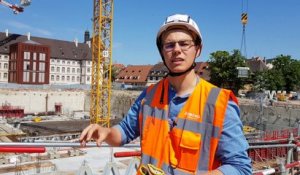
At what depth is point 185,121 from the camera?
5.82 feet

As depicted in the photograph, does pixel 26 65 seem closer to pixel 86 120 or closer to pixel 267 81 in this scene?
pixel 86 120

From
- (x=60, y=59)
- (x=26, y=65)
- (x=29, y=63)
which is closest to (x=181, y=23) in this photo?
(x=29, y=63)

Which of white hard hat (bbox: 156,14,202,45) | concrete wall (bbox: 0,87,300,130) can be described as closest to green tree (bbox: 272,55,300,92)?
concrete wall (bbox: 0,87,300,130)

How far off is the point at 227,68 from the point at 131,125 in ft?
171

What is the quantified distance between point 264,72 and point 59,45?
42.6 meters

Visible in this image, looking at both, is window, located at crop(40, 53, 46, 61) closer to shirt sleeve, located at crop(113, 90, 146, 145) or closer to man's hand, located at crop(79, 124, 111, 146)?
shirt sleeve, located at crop(113, 90, 146, 145)

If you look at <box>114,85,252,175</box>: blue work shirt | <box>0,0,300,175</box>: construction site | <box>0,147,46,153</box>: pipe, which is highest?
<box>114,85,252,175</box>: blue work shirt

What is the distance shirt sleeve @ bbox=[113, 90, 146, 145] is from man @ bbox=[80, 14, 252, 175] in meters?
0.12

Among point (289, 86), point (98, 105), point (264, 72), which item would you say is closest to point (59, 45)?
point (98, 105)

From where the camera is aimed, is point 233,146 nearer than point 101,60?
Yes

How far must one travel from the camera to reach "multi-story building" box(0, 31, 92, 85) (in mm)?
61031

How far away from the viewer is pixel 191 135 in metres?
1.73

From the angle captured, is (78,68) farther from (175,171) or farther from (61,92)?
(175,171)

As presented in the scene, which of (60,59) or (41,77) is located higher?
(60,59)
